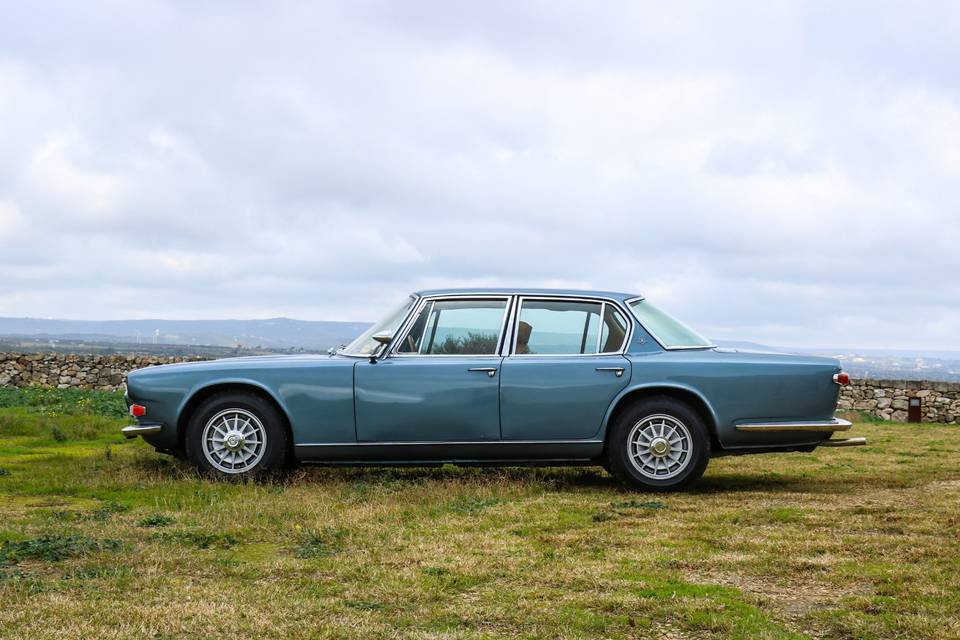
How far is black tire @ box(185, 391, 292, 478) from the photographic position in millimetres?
8383

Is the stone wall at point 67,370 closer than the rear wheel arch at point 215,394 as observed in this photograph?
No

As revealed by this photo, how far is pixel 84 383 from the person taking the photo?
27719 millimetres

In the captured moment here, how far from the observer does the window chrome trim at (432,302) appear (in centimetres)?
845

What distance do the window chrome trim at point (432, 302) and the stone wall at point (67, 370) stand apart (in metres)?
20.6

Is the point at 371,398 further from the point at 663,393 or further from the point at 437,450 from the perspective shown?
the point at 663,393

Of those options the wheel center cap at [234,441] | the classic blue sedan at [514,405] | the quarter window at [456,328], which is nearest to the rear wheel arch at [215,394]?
the classic blue sedan at [514,405]

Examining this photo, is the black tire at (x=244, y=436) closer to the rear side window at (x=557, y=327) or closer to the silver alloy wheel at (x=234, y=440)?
the silver alloy wheel at (x=234, y=440)

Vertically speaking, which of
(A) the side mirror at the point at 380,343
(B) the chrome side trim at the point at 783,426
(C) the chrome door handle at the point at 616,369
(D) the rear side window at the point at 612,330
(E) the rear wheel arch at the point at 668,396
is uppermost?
(D) the rear side window at the point at 612,330

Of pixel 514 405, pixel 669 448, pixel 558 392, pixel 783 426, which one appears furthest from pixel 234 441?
pixel 783 426

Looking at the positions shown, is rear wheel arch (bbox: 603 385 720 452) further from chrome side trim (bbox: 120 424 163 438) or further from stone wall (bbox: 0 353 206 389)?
stone wall (bbox: 0 353 206 389)

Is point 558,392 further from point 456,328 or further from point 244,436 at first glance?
point 244,436

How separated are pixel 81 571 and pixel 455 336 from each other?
13.1 ft

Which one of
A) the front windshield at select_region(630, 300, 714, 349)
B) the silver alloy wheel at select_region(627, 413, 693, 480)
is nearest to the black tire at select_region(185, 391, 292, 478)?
the silver alloy wheel at select_region(627, 413, 693, 480)

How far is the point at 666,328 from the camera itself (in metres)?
8.72
